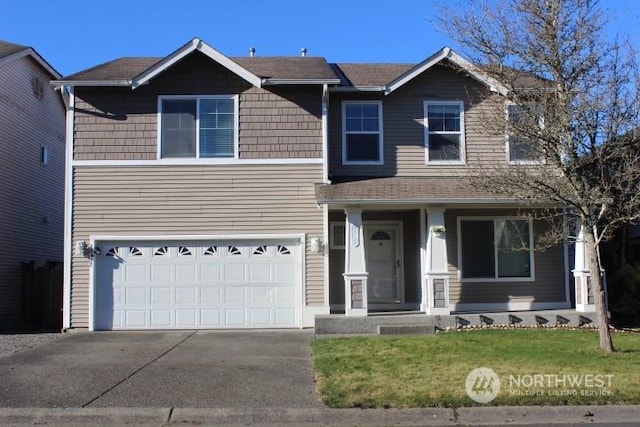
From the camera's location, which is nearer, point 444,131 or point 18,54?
point 444,131

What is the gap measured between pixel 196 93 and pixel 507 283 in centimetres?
848

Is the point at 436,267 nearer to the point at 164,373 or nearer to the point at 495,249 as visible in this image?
the point at 495,249

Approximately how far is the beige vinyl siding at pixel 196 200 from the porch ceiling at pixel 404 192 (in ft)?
2.79

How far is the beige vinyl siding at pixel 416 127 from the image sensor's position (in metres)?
15.2

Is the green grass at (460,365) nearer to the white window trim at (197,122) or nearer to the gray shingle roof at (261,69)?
the white window trim at (197,122)

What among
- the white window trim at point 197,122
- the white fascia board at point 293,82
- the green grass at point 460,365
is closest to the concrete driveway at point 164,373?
the green grass at point 460,365

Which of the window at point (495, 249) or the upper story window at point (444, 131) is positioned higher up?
the upper story window at point (444, 131)

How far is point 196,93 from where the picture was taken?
14.7m

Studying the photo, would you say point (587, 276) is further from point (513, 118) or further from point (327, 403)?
point (327, 403)

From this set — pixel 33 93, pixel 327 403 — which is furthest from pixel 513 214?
pixel 33 93

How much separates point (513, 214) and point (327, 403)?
9396 mm

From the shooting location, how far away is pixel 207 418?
23.3 feet

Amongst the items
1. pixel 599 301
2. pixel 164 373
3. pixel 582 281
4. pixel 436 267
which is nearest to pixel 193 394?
pixel 164 373

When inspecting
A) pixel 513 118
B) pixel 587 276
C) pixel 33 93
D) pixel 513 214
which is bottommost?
pixel 587 276
